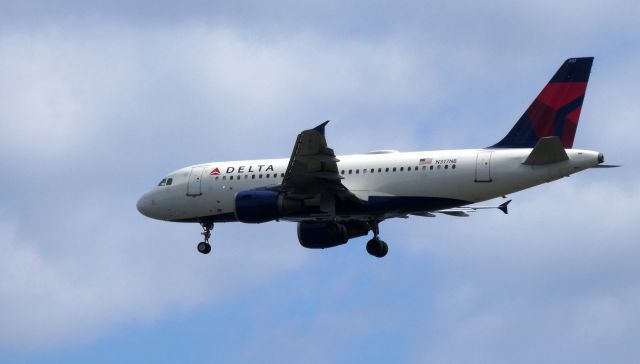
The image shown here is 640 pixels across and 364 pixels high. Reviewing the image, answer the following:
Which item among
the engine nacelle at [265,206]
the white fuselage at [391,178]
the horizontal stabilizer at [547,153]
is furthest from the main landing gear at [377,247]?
the horizontal stabilizer at [547,153]

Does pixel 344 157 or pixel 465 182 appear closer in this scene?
pixel 465 182

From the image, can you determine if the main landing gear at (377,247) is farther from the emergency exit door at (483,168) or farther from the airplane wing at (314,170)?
the emergency exit door at (483,168)

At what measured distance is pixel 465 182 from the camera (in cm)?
6019

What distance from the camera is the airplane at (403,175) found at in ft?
194

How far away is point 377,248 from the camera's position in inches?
2621

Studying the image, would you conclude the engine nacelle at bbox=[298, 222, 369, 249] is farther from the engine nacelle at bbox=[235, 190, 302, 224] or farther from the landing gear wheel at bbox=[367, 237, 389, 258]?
the engine nacelle at bbox=[235, 190, 302, 224]

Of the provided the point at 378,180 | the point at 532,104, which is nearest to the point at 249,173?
the point at 378,180

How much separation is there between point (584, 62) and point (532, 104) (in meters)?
2.50

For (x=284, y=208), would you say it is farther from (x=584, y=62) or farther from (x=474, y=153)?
(x=584, y=62)

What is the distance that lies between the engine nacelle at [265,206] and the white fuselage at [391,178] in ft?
7.31

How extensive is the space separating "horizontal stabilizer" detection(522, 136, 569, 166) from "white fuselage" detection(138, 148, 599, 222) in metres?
0.19

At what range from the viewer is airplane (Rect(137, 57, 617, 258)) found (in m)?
59.2

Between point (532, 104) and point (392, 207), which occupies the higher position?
point (532, 104)

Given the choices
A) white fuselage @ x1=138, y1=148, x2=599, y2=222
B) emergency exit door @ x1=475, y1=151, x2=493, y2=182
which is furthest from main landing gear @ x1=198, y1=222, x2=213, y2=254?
emergency exit door @ x1=475, y1=151, x2=493, y2=182
